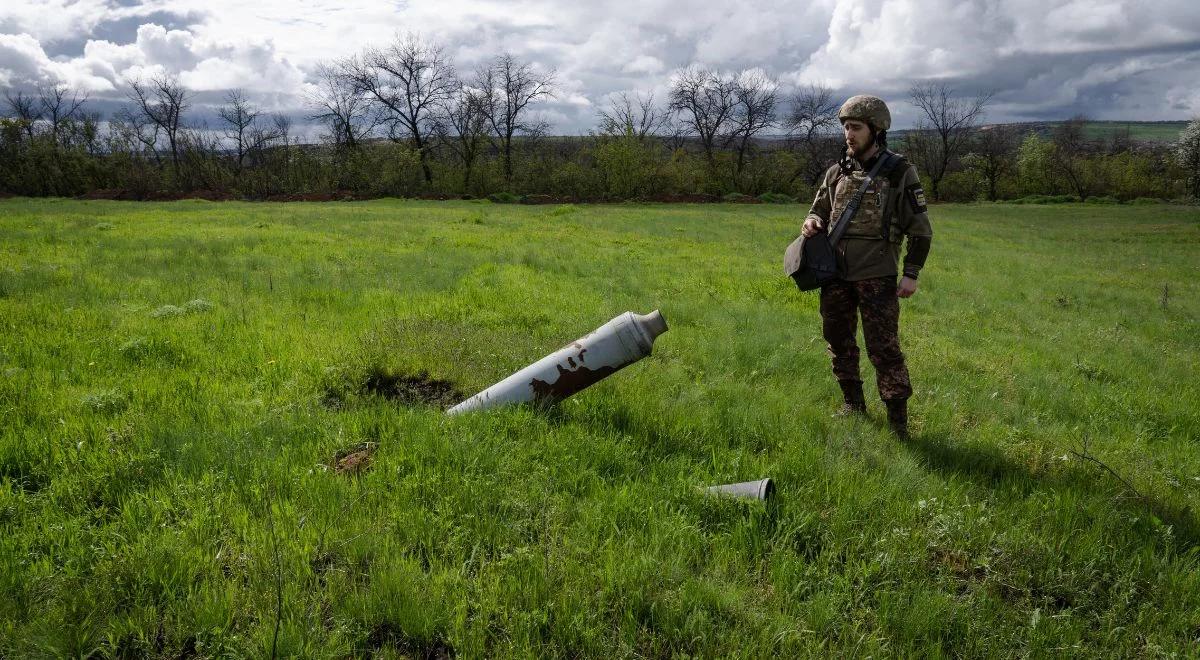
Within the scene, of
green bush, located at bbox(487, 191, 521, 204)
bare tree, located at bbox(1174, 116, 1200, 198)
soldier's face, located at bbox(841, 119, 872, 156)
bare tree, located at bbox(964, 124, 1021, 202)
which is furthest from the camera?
bare tree, located at bbox(964, 124, 1021, 202)

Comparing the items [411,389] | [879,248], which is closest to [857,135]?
[879,248]

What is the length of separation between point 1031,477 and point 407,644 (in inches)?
161

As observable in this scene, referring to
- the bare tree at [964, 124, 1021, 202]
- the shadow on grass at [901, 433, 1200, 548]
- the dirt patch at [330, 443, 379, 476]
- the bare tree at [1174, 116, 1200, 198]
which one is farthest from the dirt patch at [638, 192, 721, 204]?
the bare tree at [1174, 116, 1200, 198]

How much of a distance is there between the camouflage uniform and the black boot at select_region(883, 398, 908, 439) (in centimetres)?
5

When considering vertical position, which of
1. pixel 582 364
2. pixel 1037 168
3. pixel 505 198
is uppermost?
pixel 1037 168

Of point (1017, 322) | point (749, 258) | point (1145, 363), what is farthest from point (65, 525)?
point (749, 258)

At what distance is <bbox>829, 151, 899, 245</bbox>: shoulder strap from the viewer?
4.50 meters

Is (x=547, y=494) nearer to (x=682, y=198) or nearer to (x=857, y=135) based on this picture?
(x=857, y=135)

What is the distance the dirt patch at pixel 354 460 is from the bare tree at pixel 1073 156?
216ft

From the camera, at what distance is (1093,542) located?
10.9ft

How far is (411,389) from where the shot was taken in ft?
16.0

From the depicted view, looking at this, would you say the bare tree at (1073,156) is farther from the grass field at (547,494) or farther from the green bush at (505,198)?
the grass field at (547,494)

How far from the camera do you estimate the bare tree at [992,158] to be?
61000mm

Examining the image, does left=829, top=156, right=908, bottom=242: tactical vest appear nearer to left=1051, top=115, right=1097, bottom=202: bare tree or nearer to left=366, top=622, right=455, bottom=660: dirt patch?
left=366, top=622, right=455, bottom=660: dirt patch
